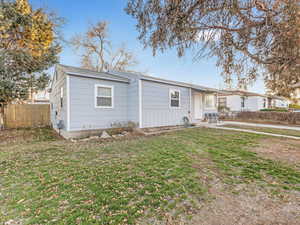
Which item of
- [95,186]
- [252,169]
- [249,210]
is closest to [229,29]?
[252,169]

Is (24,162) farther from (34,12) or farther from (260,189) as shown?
(34,12)

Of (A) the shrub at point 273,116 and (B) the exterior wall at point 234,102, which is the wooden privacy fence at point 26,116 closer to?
(A) the shrub at point 273,116

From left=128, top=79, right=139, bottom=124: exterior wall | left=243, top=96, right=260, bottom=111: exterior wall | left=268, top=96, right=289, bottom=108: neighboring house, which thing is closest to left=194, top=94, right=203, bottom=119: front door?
left=128, top=79, right=139, bottom=124: exterior wall

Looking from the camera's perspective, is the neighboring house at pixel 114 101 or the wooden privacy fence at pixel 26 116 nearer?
the neighboring house at pixel 114 101

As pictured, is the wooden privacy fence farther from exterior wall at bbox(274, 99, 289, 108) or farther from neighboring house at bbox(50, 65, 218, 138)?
exterior wall at bbox(274, 99, 289, 108)

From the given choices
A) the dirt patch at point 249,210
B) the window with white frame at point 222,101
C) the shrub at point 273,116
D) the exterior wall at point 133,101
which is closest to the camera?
the dirt patch at point 249,210

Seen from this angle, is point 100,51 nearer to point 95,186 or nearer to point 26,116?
point 26,116

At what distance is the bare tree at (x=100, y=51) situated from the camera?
19906 millimetres

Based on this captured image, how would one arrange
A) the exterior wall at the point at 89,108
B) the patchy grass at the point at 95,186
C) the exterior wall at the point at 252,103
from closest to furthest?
the patchy grass at the point at 95,186 → the exterior wall at the point at 89,108 → the exterior wall at the point at 252,103

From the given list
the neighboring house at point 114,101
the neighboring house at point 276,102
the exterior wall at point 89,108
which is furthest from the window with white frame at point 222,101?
the exterior wall at point 89,108

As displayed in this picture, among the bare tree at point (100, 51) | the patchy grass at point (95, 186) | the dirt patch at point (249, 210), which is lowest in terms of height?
the dirt patch at point (249, 210)

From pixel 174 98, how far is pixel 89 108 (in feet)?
17.4

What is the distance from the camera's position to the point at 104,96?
7.89 meters

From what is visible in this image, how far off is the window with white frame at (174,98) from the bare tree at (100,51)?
14.2 m
